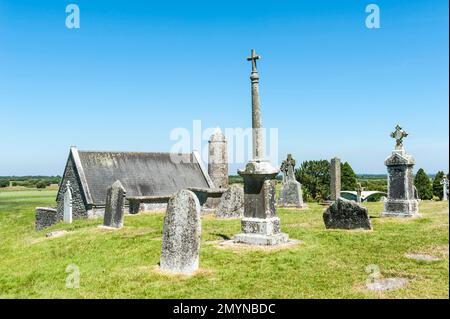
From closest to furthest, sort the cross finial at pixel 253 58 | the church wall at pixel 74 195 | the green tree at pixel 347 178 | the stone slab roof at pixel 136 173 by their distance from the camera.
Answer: the cross finial at pixel 253 58 < the church wall at pixel 74 195 < the stone slab roof at pixel 136 173 < the green tree at pixel 347 178

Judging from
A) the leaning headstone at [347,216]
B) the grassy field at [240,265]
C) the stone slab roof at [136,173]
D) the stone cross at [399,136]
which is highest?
the stone cross at [399,136]

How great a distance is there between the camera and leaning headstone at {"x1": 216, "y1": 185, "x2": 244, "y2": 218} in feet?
64.4

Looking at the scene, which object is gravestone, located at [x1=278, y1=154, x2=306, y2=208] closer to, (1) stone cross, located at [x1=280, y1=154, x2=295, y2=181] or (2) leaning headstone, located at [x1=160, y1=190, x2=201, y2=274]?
(1) stone cross, located at [x1=280, y1=154, x2=295, y2=181]

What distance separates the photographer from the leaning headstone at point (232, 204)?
64.4ft

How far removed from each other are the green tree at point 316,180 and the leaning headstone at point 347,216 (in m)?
Answer: 27.7

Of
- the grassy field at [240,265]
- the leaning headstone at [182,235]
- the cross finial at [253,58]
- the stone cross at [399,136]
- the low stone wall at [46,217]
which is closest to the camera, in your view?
the grassy field at [240,265]

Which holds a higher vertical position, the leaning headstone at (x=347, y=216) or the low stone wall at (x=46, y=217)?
the leaning headstone at (x=347, y=216)

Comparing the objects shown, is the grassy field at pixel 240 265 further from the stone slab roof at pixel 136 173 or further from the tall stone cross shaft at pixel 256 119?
the stone slab roof at pixel 136 173

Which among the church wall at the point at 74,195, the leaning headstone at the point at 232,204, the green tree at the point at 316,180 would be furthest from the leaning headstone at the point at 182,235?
the green tree at the point at 316,180

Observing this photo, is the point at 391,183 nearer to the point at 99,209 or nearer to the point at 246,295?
the point at 246,295

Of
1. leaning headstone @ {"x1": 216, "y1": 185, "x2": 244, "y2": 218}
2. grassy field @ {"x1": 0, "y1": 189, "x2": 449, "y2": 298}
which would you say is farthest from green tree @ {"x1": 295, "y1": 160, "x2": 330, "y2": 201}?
grassy field @ {"x1": 0, "y1": 189, "x2": 449, "y2": 298}

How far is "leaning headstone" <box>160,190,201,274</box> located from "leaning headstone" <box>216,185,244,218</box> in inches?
387
